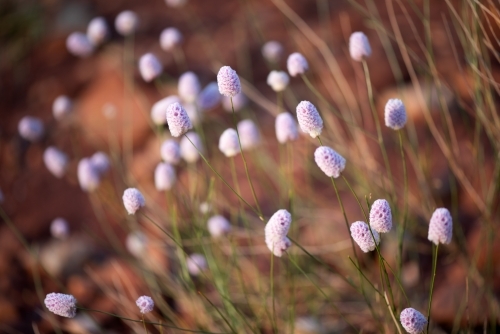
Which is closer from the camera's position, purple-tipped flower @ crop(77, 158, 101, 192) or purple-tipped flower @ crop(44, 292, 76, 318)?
→ purple-tipped flower @ crop(44, 292, 76, 318)

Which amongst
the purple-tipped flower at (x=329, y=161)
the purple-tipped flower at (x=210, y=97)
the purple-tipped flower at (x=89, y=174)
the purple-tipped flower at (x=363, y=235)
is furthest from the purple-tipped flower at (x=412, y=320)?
the purple-tipped flower at (x=89, y=174)

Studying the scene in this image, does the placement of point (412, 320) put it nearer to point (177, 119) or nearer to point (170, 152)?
point (177, 119)

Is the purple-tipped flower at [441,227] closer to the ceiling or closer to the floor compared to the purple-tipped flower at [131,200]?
closer to the floor

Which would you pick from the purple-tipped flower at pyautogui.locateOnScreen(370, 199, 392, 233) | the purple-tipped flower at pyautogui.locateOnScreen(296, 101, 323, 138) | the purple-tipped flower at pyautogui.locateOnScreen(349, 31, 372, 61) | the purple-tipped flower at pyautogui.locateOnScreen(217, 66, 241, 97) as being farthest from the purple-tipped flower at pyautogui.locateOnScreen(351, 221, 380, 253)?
the purple-tipped flower at pyautogui.locateOnScreen(349, 31, 372, 61)

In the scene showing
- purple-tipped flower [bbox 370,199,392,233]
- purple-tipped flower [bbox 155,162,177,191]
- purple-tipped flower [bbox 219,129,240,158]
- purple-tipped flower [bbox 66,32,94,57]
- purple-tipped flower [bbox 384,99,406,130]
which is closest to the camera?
purple-tipped flower [bbox 370,199,392,233]

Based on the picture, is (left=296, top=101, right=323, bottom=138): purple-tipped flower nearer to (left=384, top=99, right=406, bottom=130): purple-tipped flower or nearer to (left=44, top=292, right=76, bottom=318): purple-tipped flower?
(left=384, top=99, right=406, bottom=130): purple-tipped flower

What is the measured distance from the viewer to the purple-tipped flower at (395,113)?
2.79 feet

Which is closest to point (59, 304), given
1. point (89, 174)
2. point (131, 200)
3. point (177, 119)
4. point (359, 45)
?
point (131, 200)

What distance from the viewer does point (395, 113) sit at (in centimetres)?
85

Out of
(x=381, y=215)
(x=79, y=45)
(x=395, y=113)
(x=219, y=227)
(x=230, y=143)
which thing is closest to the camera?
(x=381, y=215)

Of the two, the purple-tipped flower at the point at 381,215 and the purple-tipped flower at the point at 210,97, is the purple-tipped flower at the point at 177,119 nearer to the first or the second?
the purple-tipped flower at the point at 381,215

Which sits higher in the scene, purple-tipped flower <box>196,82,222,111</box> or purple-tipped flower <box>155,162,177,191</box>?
purple-tipped flower <box>196,82,222,111</box>

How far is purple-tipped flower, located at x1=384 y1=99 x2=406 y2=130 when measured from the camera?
0.85m

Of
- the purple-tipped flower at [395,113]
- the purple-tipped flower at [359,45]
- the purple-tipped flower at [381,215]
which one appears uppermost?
the purple-tipped flower at [359,45]
